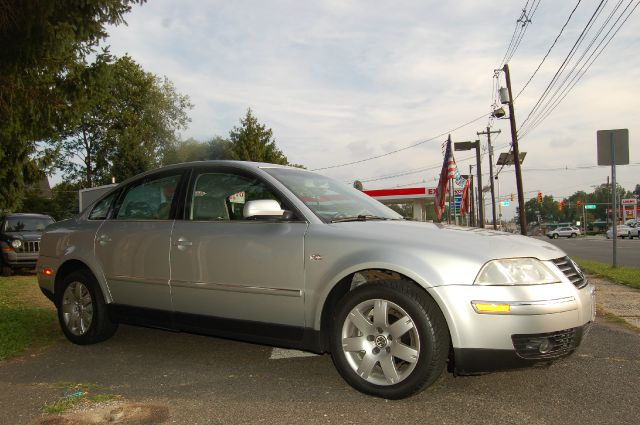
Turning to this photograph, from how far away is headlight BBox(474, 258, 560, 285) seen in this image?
A: 10.3 feet

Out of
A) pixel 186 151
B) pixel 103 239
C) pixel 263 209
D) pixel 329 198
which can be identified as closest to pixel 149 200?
pixel 103 239

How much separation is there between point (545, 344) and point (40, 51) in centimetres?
785

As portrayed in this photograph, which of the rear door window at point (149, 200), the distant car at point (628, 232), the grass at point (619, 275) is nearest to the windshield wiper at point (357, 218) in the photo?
the rear door window at point (149, 200)

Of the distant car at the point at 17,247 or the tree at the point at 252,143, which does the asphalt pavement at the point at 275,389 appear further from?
the tree at the point at 252,143

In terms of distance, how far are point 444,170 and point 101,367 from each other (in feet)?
59.5

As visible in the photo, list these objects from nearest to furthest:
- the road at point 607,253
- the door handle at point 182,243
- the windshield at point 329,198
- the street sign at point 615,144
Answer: the windshield at point 329,198 < the door handle at point 182,243 < the street sign at point 615,144 < the road at point 607,253

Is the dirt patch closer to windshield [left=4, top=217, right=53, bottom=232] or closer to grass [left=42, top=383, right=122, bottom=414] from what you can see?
grass [left=42, top=383, right=122, bottom=414]

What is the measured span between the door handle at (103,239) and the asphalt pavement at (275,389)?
0.98 m

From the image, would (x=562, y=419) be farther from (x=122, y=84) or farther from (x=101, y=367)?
(x=122, y=84)

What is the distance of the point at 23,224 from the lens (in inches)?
548

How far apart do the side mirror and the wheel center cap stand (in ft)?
3.61

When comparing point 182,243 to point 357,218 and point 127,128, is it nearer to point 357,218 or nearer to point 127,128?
point 357,218

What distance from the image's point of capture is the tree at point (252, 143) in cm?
3125

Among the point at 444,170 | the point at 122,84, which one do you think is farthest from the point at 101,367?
the point at 122,84
